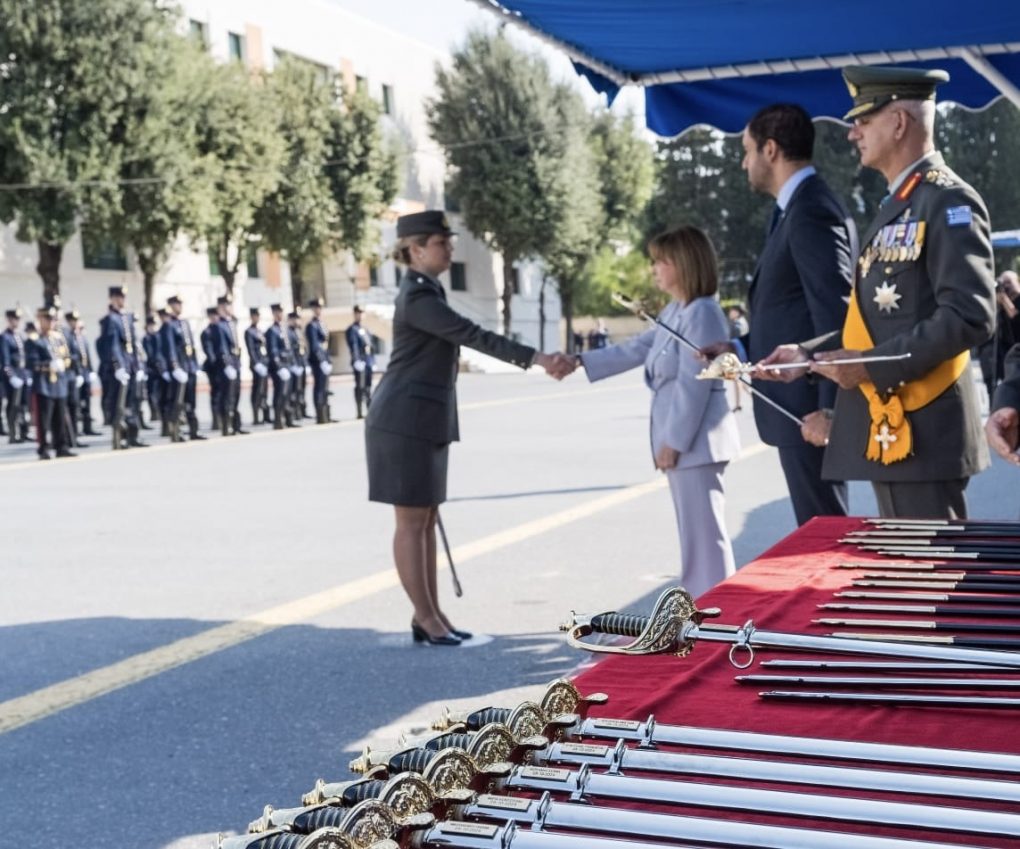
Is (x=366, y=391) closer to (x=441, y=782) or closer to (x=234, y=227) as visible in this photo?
(x=234, y=227)

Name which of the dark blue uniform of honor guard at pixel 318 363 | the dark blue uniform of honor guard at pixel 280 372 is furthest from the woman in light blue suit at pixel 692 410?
the dark blue uniform of honor guard at pixel 318 363

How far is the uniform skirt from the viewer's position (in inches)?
213

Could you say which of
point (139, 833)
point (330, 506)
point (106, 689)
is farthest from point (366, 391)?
point (139, 833)

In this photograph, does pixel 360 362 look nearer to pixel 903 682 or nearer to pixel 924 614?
pixel 924 614

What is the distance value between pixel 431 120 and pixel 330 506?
42.0m

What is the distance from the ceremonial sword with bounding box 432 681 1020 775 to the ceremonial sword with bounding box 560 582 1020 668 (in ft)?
0.45

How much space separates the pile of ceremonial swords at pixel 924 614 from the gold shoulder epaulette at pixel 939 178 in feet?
2.83

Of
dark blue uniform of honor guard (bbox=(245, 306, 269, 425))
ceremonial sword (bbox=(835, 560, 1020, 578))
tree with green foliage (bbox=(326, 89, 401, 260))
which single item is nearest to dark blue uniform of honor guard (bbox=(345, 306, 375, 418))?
dark blue uniform of honor guard (bbox=(245, 306, 269, 425))

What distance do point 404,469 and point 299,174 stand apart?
34.2 meters

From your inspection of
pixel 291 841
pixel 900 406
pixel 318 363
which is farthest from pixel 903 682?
pixel 318 363

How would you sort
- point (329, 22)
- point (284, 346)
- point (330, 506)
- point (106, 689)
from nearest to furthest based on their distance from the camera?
point (106, 689) → point (330, 506) → point (284, 346) → point (329, 22)

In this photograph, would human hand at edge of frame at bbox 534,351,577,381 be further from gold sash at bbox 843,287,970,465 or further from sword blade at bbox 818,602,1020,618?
sword blade at bbox 818,602,1020,618

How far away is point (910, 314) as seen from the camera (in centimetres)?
320

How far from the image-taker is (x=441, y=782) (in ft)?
4.31
